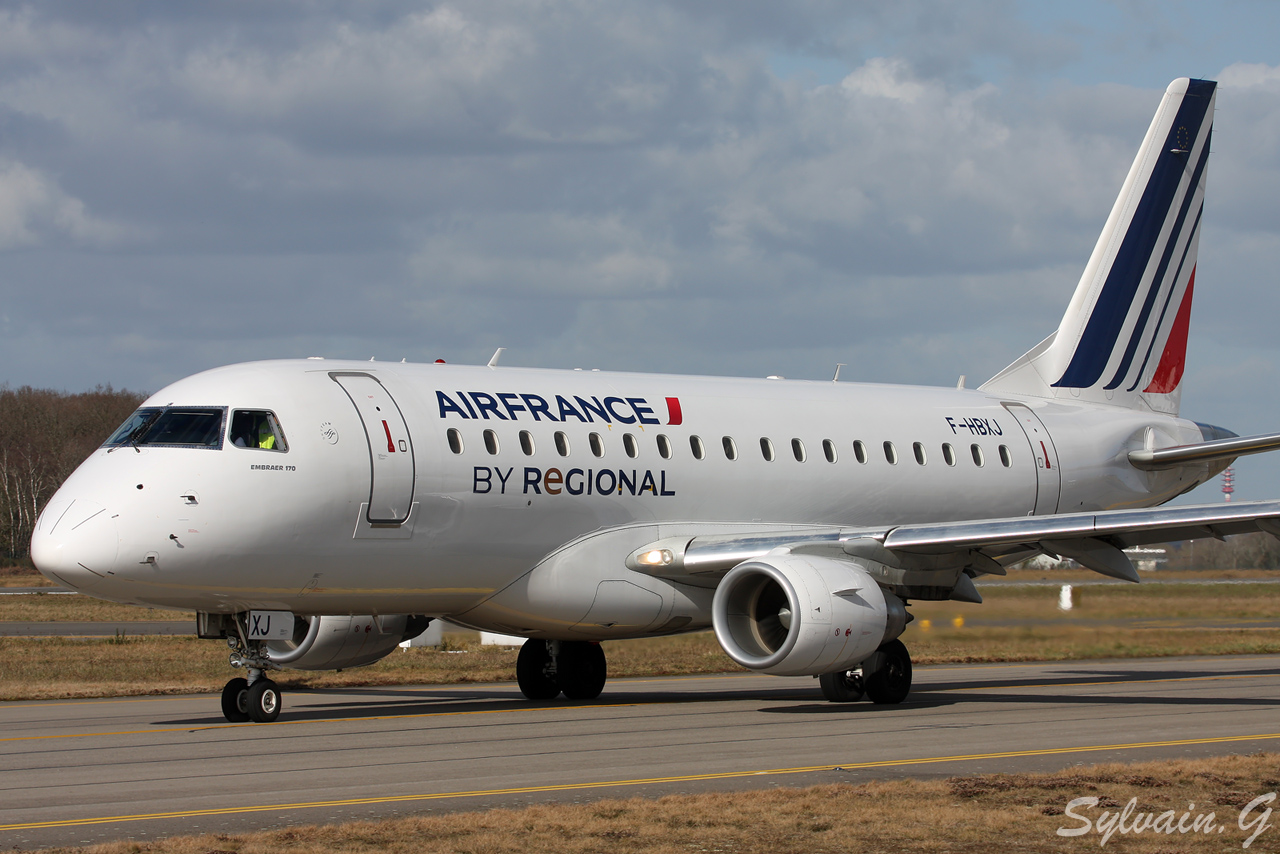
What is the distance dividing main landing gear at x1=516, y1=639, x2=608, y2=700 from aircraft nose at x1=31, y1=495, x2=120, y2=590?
23.5 feet

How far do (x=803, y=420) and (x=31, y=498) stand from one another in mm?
73797

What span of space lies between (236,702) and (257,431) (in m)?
3.13

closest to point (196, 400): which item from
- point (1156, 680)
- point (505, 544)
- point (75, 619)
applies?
point (505, 544)

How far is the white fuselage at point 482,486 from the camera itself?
16781 millimetres

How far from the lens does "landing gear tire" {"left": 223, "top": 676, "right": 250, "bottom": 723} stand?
57.8 ft

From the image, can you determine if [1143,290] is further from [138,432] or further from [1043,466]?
[138,432]

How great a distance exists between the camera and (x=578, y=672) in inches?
856

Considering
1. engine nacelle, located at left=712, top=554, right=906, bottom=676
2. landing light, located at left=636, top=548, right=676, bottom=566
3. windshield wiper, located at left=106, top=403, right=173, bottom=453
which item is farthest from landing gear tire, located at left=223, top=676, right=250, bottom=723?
engine nacelle, located at left=712, top=554, right=906, bottom=676

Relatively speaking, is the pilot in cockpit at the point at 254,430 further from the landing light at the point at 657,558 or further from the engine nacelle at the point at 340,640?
the landing light at the point at 657,558

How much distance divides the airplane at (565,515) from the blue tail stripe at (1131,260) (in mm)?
2732

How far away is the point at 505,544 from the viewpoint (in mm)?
18906

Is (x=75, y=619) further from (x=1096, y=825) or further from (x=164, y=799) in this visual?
(x=1096, y=825)

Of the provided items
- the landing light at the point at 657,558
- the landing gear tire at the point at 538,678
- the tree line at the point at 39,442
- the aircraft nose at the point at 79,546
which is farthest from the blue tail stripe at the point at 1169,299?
the tree line at the point at 39,442

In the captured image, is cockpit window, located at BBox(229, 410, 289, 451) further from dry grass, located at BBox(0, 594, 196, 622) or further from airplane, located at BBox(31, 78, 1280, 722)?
dry grass, located at BBox(0, 594, 196, 622)
